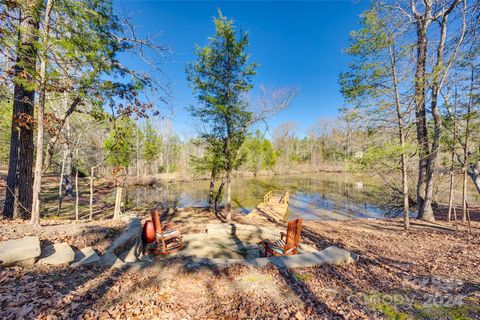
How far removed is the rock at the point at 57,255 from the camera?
2879 millimetres

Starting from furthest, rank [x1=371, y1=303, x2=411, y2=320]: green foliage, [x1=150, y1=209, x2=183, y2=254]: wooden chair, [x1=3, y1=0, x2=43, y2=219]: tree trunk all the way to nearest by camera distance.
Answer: [x1=3, y1=0, x2=43, y2=219]: tree trunk < [x1=150, y1=209, x2=183, y2=254]: wooden chair < [x1=371, y1=303, x2=411, y2=320]: green foliage

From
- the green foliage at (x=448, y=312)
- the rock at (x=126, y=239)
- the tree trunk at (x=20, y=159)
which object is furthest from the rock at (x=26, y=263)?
the green foliage at (x=448, y=312)

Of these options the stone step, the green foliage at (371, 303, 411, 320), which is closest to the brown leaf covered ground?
the green foliage at (371, 303, 411, 320)

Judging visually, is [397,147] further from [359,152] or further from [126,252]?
[126,252]

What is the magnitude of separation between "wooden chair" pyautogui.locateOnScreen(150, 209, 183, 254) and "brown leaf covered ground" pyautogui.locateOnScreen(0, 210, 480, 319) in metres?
1.73

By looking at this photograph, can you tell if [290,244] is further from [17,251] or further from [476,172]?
[476,172]

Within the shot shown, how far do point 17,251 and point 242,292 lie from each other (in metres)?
3.21

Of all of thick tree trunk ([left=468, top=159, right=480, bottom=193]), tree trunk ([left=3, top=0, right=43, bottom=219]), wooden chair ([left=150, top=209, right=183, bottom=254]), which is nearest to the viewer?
wooden chair ([left=150, top=209, right=183, bottom=254])

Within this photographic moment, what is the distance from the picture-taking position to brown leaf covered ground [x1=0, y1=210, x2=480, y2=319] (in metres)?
2.06

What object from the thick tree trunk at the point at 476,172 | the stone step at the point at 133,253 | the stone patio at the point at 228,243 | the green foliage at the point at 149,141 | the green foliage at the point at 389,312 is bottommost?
the stone patio at the point at 228,243

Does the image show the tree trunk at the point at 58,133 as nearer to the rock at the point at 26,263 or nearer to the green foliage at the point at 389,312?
the rock at the point at 26,263

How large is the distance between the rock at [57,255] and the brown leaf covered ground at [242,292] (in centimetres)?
25

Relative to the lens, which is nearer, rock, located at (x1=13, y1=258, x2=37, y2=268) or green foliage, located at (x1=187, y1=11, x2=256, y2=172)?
rock, located at (x1=13, y1=258, x2=37, y2=268)

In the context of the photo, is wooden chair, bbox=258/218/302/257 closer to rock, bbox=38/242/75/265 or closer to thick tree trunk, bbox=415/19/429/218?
rock, bbox=38/242/75/265
